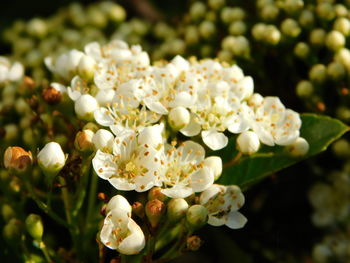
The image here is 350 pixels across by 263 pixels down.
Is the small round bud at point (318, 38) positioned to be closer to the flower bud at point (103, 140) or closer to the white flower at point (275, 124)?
the white flower at point (275, 124)

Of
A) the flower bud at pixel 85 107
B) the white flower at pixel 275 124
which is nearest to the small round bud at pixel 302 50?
the white flower at pixel 275 124

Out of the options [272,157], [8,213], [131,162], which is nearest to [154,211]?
[131,162]

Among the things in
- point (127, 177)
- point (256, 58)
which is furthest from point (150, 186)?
point (256, 58)

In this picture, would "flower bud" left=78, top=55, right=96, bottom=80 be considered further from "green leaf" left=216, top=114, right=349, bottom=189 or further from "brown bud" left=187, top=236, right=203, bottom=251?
"brown bud" left=187, top=236, right=203, bottom=251

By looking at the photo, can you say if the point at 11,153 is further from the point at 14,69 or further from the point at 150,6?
the point at 150,6

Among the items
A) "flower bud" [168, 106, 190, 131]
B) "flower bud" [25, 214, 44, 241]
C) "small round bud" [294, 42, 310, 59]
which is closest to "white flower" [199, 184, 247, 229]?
"flower bud" [168, 106, 190, 131]

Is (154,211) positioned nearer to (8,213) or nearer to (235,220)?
(235,220)
